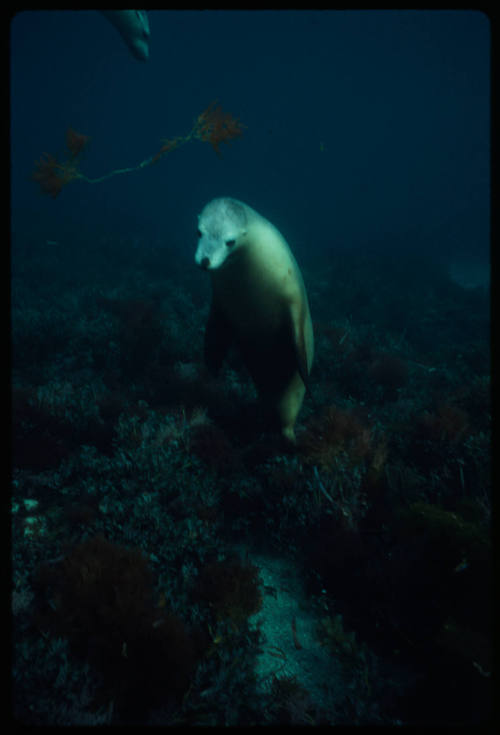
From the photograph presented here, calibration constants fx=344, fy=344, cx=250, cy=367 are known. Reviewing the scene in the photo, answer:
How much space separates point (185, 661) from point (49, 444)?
235 cm

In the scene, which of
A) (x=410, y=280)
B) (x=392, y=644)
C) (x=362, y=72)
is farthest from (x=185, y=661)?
(x=362, y=72)

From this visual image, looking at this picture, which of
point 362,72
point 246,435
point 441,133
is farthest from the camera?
point 441,133

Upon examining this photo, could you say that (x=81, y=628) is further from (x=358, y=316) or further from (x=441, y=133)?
(x=441, y=133)

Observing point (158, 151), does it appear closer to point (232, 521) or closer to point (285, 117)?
point (232, 521)

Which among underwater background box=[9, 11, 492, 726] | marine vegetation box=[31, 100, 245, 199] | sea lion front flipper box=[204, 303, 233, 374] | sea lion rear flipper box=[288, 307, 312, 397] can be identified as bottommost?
underwater background box=[9, 11, 492, 726]

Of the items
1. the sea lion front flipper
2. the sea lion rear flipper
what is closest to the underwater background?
the sea lion front flipper

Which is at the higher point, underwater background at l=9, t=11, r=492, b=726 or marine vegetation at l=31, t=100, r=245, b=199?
marine vegetation at l=31, t=100, r=245, b=199

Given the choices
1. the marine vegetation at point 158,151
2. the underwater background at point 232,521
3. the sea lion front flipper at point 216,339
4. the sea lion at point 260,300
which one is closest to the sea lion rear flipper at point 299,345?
the sea lion at point 260,300

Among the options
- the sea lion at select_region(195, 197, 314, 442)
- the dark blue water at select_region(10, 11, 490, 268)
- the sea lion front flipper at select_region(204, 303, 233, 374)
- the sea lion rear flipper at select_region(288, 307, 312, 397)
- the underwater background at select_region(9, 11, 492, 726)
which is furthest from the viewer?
the dark blue water at select_region(10, 11, 490, 268)

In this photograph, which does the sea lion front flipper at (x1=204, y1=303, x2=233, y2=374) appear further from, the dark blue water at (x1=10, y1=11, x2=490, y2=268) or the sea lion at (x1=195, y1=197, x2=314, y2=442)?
the dark blue water at (x1=10, y1=11, x2=490, y2=268)

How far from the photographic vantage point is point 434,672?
1.84m

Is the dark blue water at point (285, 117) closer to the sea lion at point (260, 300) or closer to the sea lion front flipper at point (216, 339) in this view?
the sea lion front flipper at point (216, 339)

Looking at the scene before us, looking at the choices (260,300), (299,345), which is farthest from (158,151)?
(299,345)

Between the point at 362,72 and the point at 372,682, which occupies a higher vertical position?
the point at 362,72
